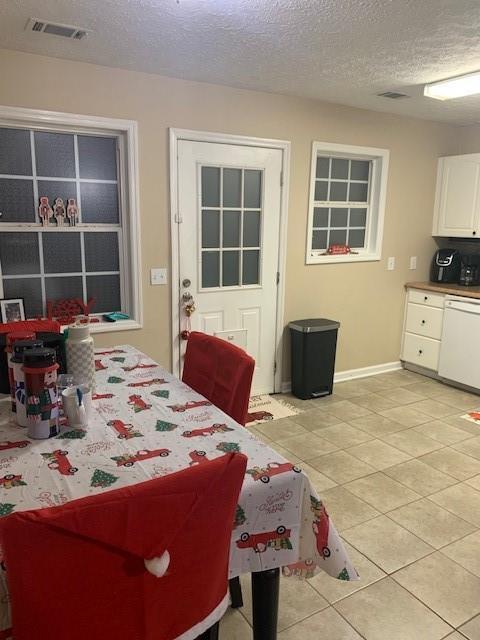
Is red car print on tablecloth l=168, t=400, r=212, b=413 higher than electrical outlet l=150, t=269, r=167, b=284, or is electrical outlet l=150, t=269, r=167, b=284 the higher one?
electrical outlet l=150, t=269, r=167, b=284

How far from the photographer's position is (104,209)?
3332 millimetres

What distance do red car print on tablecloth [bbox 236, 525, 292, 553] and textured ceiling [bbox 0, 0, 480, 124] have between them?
6.87 ft

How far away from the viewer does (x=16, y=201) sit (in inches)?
120

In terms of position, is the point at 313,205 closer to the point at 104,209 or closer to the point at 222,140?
the point at 222,140

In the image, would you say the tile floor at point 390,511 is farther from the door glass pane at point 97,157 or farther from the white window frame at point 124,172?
the door glass pane at point 97,157

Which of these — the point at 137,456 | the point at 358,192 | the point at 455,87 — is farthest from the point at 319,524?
the point at 358,192

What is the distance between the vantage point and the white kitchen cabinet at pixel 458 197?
4.49 m

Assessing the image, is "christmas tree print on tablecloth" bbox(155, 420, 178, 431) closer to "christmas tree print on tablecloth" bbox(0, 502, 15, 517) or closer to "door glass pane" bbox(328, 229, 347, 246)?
"christmas tree print on tablecloth" bbox(0, 502, 15, 517)

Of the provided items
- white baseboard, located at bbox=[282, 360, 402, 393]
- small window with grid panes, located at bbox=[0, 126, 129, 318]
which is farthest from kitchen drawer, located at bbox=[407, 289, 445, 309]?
small window with grid panes, located at bbox=[0, 126, 129, 318]

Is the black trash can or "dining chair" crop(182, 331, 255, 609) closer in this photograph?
"dining chair" crop(182, 331, 255, 609)

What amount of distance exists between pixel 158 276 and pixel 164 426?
2.03 m

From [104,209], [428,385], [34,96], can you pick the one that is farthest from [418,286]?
[34,96]

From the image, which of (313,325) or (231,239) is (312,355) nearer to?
(313,325)

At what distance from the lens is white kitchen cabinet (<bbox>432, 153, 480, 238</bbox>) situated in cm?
449
